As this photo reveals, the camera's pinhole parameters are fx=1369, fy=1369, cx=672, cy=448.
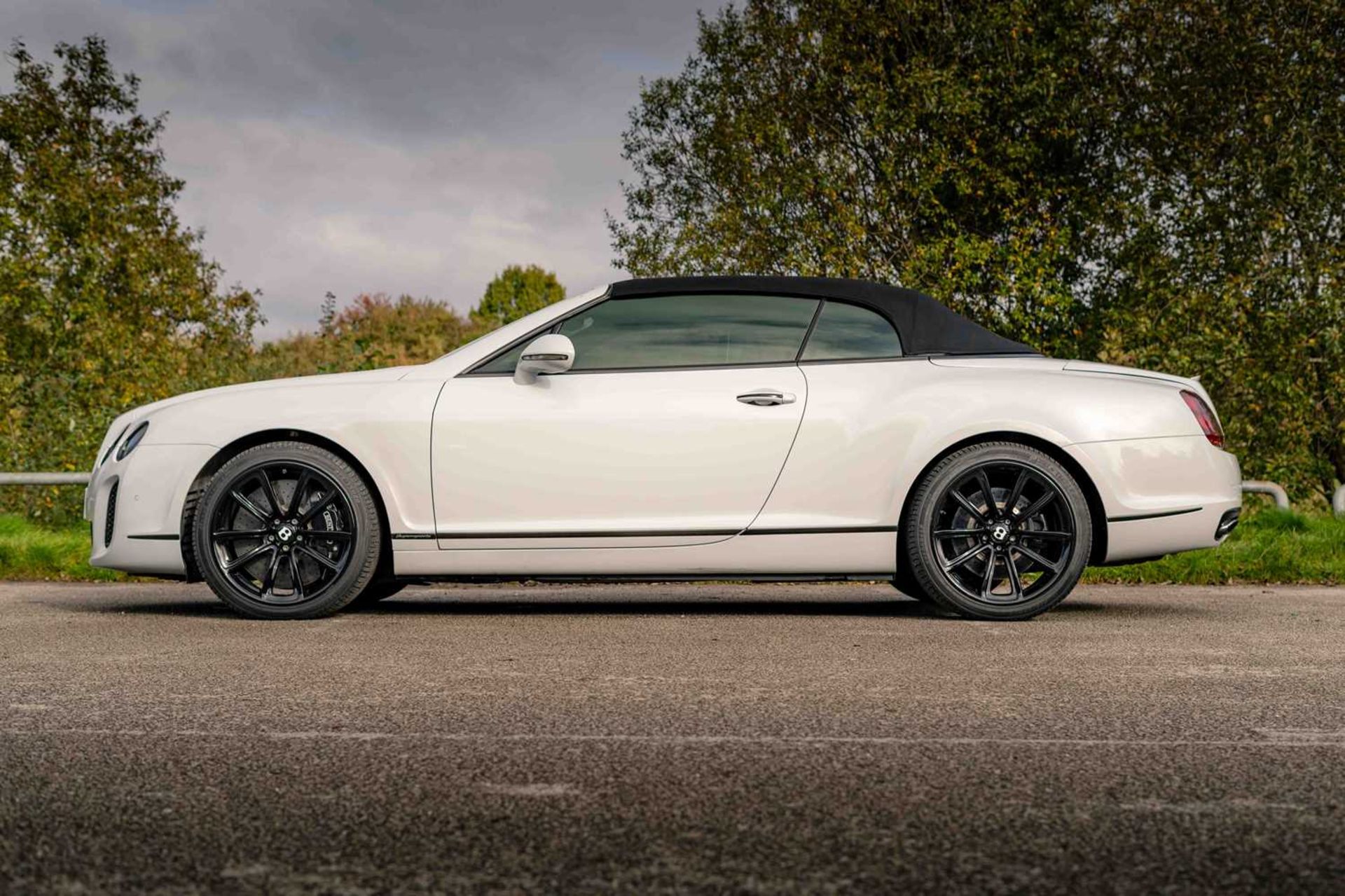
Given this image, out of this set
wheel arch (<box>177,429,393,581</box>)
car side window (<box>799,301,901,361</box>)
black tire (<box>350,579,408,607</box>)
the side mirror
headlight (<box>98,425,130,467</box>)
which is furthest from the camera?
black tire (<box>350,579,408,607</box>)

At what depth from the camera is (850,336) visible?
21.8 ft

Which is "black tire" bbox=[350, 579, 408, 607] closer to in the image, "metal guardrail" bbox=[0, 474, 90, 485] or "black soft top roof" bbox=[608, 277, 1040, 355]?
"black soft top roof" bbox=[608, 277, 1040, 355]

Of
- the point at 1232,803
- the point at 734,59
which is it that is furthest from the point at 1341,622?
the point at 734,59

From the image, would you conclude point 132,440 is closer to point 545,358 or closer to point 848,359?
point 545,358

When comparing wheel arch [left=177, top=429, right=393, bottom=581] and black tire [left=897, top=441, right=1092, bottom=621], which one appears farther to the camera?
wheel arch [left=177, top=429, right=393, bottom=581]

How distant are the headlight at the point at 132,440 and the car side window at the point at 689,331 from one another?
209 cm

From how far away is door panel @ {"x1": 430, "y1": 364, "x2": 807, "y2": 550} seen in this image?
6352mm

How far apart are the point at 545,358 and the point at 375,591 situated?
1.81 meters

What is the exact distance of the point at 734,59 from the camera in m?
19.6

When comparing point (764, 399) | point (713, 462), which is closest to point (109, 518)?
point (713, 462)

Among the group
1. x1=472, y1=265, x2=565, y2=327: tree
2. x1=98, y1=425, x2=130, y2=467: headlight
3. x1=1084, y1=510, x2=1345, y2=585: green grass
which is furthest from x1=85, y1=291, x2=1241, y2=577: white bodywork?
x1=472, y1=265, x2=565, y2=327: tree

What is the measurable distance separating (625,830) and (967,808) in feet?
2.50

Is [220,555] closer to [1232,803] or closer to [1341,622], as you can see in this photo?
[1232,803]

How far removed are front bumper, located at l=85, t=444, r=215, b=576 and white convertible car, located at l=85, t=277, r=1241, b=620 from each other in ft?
0.04
